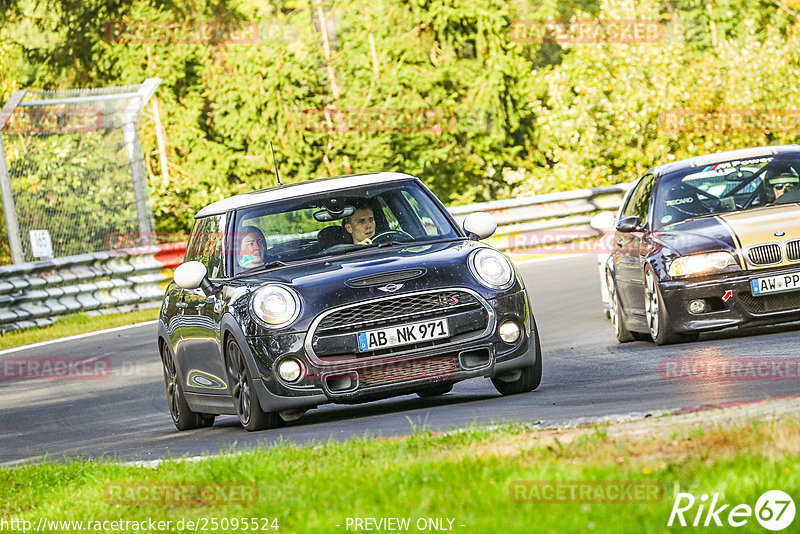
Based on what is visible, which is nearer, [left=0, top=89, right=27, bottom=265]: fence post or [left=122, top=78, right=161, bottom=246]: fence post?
[left=0, top=89, right=27, bottom=265]: fence post

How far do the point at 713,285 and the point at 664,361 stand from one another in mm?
840

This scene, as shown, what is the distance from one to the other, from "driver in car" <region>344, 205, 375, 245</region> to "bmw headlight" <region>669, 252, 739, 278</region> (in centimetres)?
247

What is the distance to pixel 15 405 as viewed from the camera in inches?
518

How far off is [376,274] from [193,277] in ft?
5.03

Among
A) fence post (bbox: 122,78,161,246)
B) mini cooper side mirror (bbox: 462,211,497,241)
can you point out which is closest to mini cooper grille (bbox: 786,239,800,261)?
mini cooper side mirror (bbox: 462,211,497,241)

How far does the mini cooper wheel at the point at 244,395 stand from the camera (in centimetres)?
892

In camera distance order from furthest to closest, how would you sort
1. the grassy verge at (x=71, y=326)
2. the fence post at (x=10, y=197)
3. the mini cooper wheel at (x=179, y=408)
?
the fence post at (x=10, y=197) < the grassy verge at (x=71, y=326) < the mini cooper wheel at (x=179, y=408)

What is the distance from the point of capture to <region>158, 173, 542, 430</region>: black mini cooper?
8633 millimetres

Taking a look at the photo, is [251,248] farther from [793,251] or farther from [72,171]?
[72,171]

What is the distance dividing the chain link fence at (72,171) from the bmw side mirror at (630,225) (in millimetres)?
10823

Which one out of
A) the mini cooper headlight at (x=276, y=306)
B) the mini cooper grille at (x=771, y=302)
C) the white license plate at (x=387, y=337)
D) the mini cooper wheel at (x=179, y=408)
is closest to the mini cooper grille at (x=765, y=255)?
the mini cooper grille at (x=771, y=302)

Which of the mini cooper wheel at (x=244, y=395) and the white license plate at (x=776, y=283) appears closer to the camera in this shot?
the mini cooper wheel at (x=244, y=395)

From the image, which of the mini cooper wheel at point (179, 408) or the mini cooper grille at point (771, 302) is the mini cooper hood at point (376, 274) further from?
the mini cooper grille at point (771, 302)

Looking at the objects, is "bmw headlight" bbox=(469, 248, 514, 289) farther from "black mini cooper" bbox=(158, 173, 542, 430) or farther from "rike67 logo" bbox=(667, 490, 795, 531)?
"rike67 logo" bbox=(667, 490, 795, 531)
